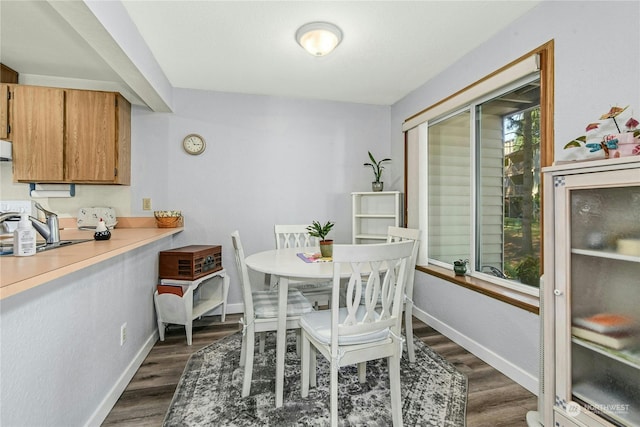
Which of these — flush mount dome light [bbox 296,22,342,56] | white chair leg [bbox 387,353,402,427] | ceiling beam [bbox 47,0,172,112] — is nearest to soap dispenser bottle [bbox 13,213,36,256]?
ceiling beam [bbox 47,0,172,112]

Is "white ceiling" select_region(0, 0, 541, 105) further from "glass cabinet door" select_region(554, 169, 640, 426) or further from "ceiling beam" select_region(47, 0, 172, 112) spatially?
"glass cabinet door" select_region(554, 169, 640, 426)

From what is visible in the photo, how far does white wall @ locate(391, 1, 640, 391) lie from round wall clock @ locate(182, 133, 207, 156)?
2415mm

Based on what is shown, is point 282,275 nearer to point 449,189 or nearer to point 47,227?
point 47,227

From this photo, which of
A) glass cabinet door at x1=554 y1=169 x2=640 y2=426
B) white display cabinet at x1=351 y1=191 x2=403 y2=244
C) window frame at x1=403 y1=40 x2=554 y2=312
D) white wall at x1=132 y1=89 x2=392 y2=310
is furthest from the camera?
white display cabinet at x1=351 y1=191 x2=403 y2=244

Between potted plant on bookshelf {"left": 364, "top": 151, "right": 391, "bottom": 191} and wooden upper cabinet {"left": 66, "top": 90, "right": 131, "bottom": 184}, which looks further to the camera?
potted plant on bookshelf {"left": 364, "top": 151, "right": 391, "bottom": 191}

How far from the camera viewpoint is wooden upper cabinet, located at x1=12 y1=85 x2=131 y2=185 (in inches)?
106

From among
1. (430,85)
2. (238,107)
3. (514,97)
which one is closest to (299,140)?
(238,107)

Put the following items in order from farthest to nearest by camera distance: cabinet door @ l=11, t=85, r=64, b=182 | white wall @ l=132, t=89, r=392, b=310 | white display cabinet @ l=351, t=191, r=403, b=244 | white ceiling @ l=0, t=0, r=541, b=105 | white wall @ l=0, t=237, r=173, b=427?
1. white display cabinet @ l=351, t=191, r=403, b=244
2. white wall @ l=132, t=89, r=392, b=310
3. cabinet door @ l=11, t=85, r=64, b=182
4. white ceiling @ l=0, t=0, r=541, b=105
5. white wall @ l=0, t=237, r=173, b=427

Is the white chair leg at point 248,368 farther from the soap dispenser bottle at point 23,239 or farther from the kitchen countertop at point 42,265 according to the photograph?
the soap dispenser bottle at point 23,239

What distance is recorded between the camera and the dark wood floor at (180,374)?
1725 millimetres

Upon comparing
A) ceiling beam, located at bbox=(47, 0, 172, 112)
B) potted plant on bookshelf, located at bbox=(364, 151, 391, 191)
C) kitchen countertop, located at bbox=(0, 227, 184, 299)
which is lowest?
kitchen countertop, located at bbox=(0, 227, 184, 299)

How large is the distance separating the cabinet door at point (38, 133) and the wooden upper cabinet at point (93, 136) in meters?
0.07

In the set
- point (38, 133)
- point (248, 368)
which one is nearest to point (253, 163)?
point (38, 133)

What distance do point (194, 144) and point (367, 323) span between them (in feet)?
8.73
